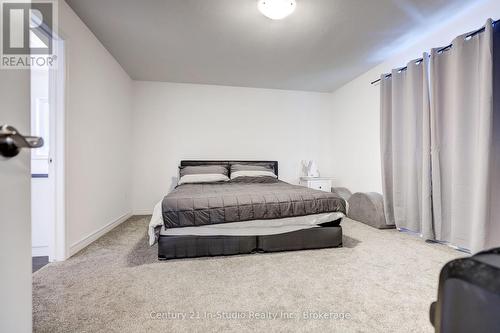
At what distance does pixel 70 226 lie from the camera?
83.2 inches

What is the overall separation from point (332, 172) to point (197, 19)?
12.1ft

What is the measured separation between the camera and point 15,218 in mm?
660

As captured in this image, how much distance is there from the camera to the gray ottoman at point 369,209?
2.97m

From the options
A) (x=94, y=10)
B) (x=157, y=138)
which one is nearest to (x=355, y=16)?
(x=94, y=10)

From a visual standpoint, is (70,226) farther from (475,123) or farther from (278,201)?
(475,123)

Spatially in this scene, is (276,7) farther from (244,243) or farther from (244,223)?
(244,243)

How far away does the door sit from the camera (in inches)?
24.2

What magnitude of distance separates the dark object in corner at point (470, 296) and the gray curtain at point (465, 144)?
6.81ft

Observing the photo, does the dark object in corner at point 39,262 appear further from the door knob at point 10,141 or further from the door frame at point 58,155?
the door knob at point 10,141

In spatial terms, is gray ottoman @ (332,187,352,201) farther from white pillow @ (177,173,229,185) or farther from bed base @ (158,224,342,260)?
white pillow @ (177,173,229,185)

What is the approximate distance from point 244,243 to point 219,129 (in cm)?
256

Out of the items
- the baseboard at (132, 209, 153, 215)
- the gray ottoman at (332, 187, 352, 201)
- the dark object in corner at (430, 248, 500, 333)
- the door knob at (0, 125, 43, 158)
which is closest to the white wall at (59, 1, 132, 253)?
the baseboard at (132, 209, 153, 215)

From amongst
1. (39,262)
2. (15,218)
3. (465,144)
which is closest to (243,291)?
(15,218)

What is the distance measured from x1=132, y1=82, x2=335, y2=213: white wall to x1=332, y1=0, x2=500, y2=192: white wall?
1.32 ft
